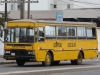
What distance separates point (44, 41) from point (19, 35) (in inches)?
60.1

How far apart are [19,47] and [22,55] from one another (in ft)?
1.61

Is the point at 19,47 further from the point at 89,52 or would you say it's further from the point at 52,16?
the point at 52,16

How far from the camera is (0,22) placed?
37.8m

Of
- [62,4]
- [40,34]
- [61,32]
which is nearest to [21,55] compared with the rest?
[40,34]

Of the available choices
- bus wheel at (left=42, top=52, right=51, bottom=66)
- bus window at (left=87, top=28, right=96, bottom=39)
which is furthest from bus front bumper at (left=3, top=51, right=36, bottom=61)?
bus window at (left=87, top=28, right=96, bottom=39)

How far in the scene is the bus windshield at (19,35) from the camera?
27036 millimetres

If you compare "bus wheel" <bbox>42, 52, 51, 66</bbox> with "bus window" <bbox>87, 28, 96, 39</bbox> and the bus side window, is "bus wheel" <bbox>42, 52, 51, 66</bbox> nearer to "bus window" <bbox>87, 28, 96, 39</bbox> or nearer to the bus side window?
the bus side window

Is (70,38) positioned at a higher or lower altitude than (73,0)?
lower

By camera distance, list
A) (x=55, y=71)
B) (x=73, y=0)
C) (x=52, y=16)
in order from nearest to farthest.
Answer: (x=55, y=71) < (x=52, y=16) < (x=73, y=0)

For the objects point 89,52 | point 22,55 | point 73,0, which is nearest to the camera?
point 22,55

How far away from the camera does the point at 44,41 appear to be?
27.7 m

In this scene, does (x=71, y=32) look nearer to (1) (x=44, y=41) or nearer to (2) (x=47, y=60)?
(1) (x=44, y=41)

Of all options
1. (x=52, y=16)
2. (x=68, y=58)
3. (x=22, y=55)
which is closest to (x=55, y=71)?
(x=22, y=55)

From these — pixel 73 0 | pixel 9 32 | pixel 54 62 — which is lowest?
pixel 54 62
